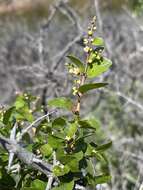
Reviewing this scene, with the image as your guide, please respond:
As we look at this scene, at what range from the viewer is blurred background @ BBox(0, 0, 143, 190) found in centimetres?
368

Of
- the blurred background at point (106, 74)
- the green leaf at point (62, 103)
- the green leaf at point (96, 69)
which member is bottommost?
the blurred background at point (106, 74)

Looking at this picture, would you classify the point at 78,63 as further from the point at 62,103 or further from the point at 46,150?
the point at 46,150

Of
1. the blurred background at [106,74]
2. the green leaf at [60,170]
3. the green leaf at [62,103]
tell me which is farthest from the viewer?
the blurred background at [106,74]

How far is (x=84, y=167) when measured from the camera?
1.40 meters

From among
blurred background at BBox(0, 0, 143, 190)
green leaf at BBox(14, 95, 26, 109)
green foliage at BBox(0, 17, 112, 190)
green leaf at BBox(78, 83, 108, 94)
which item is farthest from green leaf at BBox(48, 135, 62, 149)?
blurred background at BBox(0, 0, 143, 190)

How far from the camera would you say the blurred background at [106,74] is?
3.68 m

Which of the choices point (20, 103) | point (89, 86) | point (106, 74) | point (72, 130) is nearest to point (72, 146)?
point (72, 130)

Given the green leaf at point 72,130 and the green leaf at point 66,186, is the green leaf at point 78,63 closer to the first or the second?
the green leaf at point 72,130

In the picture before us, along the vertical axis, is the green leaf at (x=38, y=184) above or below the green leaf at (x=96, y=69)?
below

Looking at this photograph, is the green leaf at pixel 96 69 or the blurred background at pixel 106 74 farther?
the blurred background at pixel 106 74

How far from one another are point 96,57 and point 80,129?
0.57 ft

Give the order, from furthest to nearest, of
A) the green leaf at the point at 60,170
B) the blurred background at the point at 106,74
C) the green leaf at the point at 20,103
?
1. the blurred background at the point at 106,74
2. the green leaf at the point at 20,103
3. the green leaf at the point at 60,170

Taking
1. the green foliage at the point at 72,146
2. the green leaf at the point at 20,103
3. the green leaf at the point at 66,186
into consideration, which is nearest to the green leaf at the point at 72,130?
the green foliage at the point at 72,146

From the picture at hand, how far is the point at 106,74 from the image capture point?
3.95 m
